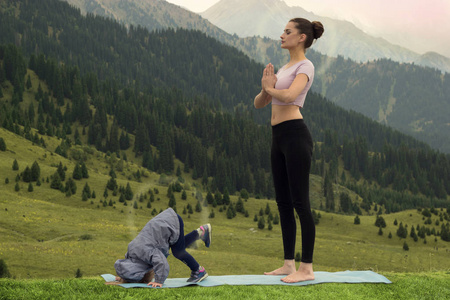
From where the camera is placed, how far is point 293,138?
8781mm

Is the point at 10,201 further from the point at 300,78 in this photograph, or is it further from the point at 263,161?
the point at 263,161

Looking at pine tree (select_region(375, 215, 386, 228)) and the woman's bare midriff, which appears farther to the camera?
pine tree (select_region(375, 215, 386, 228))

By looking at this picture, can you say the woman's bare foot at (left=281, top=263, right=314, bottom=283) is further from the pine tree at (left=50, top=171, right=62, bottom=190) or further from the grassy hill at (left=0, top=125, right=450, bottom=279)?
the pine tree at (left=50, top=171, right=62, bottom=190)

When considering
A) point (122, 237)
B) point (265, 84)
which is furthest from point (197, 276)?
point (122, 237)

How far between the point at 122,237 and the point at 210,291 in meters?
37.0

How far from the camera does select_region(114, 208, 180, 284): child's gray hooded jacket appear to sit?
28.4 feet

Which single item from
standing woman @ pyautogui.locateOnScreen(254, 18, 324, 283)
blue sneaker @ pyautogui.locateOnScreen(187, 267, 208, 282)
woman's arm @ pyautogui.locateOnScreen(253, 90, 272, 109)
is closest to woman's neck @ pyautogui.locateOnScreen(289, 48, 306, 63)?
standing woman @ pyautogui.locateOnScreen(254, 18, 324, 283)

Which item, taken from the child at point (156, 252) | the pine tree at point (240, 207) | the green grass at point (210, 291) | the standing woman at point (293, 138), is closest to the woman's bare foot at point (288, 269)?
the standing woman at point (293, 138)

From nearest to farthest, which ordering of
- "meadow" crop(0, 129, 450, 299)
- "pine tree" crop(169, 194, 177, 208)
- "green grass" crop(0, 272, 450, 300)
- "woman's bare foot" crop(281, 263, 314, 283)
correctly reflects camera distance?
"green grass" crop(0, 272, 450, 300), "woman's bare foot" crop(281, 263, 314, 283), "meadow" crop(0, 129, 450, 299), "pine tree" crop(169, 194, 177, 208)

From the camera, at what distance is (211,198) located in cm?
8231

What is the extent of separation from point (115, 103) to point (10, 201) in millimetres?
140973

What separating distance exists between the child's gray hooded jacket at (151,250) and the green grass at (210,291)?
1.87 ft

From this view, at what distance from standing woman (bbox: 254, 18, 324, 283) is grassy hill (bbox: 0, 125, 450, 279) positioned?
2.10 meters

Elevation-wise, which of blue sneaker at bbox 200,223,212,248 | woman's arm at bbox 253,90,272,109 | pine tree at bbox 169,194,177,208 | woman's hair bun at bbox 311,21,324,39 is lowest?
pine tree at bbox 169,194,177,208
